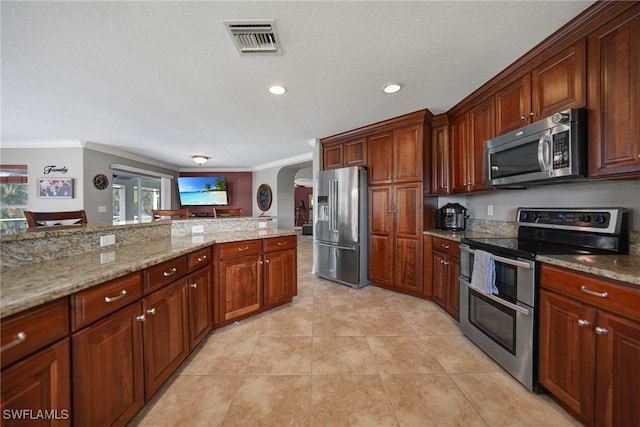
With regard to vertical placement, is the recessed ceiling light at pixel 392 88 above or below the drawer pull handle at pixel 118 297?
above

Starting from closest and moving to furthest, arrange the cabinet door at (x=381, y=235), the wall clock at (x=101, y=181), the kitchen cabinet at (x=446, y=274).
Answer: the kitchen cabinet at (x=446, y=274)
the cabinet door at (x=381, y=235)
the wall clock at (x=101, y=181)

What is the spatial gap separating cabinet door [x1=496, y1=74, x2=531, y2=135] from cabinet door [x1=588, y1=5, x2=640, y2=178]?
406 mm

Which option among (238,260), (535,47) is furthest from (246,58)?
(535,47)

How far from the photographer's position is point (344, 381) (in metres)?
1.58

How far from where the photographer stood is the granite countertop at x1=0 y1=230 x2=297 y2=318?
81 cm

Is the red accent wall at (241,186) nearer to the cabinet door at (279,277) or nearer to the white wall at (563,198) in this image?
the cabinet door at (279,277)

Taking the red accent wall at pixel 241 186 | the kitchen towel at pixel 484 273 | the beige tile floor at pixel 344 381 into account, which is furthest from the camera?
the red accent wall at pixel 241 186

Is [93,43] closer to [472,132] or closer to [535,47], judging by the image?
[535,47]

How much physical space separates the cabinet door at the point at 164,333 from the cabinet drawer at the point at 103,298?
13cm

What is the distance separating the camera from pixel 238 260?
2285 millimetres

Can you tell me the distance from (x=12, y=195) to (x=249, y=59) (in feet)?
19.0

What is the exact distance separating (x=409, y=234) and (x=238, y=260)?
6.80 ft

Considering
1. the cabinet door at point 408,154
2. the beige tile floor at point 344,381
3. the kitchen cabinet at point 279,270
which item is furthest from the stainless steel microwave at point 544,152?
the kitchen cabinet at point 279,270

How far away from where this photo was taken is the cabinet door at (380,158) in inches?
125
